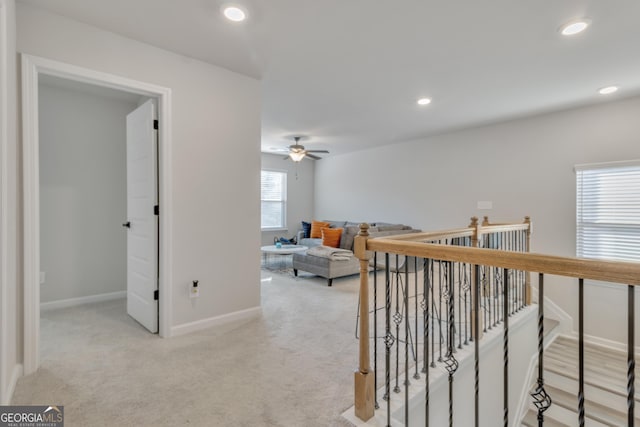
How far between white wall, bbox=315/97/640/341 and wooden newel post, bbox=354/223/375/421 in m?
3.92

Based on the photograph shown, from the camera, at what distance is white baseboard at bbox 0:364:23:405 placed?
1.60 meters

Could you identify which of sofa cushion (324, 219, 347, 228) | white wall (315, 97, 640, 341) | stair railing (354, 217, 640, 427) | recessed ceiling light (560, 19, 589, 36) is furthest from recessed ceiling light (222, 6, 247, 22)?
sofa cushion (324, 219, 347, 228)

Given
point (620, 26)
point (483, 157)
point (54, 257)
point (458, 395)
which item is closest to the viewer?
point (620, 26)

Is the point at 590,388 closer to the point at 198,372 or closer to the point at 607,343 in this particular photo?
the point at 607,343

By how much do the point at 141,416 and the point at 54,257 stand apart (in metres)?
2.76

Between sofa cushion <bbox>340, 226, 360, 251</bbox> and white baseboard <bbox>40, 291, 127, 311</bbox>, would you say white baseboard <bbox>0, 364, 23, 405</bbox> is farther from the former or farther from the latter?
sofa cushion <bbox>340, 226, 360, 251</bbox>

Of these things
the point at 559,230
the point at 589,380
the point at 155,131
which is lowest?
the point at 589,380

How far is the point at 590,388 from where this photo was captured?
346cm

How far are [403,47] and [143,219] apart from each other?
2812 millimetres

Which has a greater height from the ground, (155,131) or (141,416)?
(155,131)

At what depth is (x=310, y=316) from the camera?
10.6 ft

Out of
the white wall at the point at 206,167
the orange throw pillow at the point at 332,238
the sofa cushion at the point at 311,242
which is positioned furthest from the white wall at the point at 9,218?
the sofa cushion at the point at 311,242

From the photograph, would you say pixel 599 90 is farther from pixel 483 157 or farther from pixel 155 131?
pixel 155 131

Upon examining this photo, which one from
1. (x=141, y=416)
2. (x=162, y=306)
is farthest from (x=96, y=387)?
(x=162, y=306)
